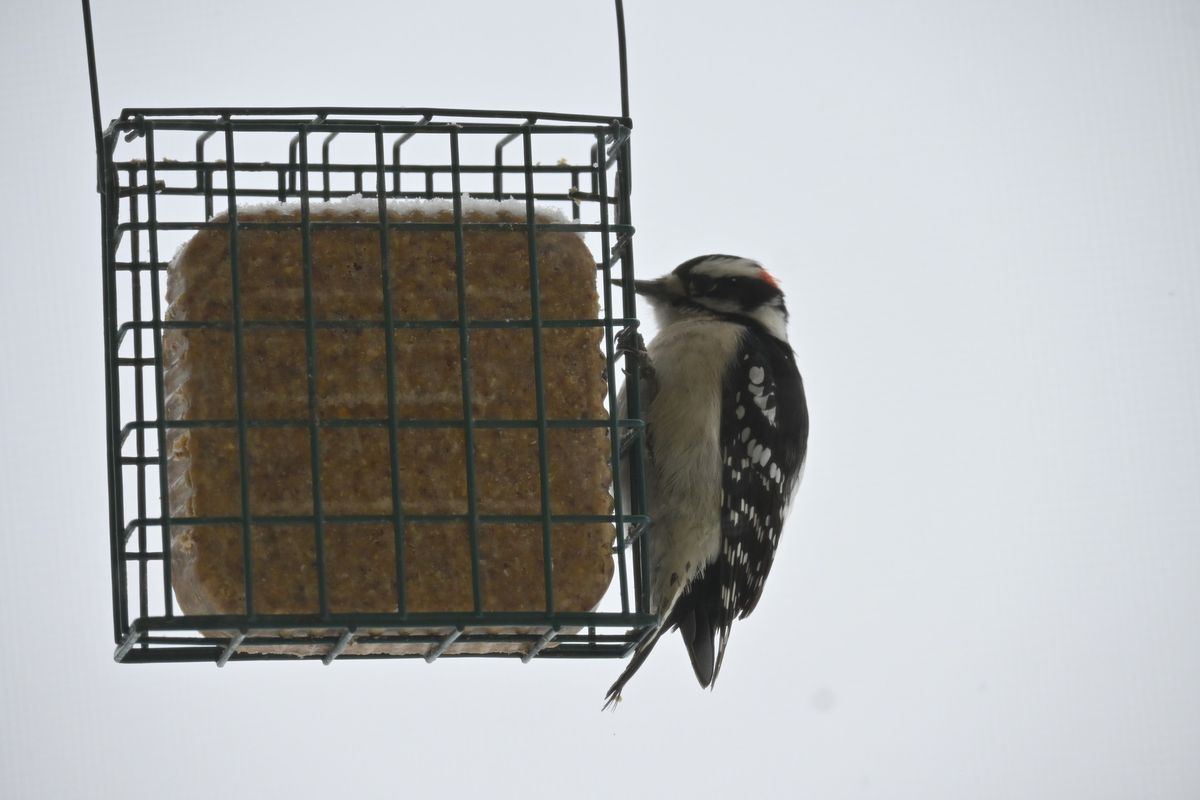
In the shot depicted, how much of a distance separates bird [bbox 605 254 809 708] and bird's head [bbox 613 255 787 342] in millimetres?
15

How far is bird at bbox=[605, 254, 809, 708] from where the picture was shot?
4.88 meters

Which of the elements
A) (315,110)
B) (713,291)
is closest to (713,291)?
(713,291)

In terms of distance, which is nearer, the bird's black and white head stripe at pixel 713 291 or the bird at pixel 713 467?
the bird at pixel 713 467

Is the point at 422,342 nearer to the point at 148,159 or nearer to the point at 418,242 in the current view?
the point at 418,242

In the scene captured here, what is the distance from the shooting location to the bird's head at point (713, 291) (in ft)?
17.6

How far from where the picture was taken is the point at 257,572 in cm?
336

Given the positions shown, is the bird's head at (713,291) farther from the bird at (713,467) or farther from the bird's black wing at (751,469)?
the bird's black wing at (751,469)

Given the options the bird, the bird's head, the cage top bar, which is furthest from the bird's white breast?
the cage top bar

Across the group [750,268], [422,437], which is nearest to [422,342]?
[422,437]

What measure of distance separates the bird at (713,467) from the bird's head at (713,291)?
0.05ft

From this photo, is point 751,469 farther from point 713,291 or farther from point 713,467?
point 713,291

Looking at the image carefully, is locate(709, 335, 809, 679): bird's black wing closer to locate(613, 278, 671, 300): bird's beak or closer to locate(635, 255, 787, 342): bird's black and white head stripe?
locate(635, 255, 787, 342): bird's black and white head stripe

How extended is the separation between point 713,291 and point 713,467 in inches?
30.6

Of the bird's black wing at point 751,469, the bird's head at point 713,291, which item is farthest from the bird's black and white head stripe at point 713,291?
the bird's black wing at point 751,469
